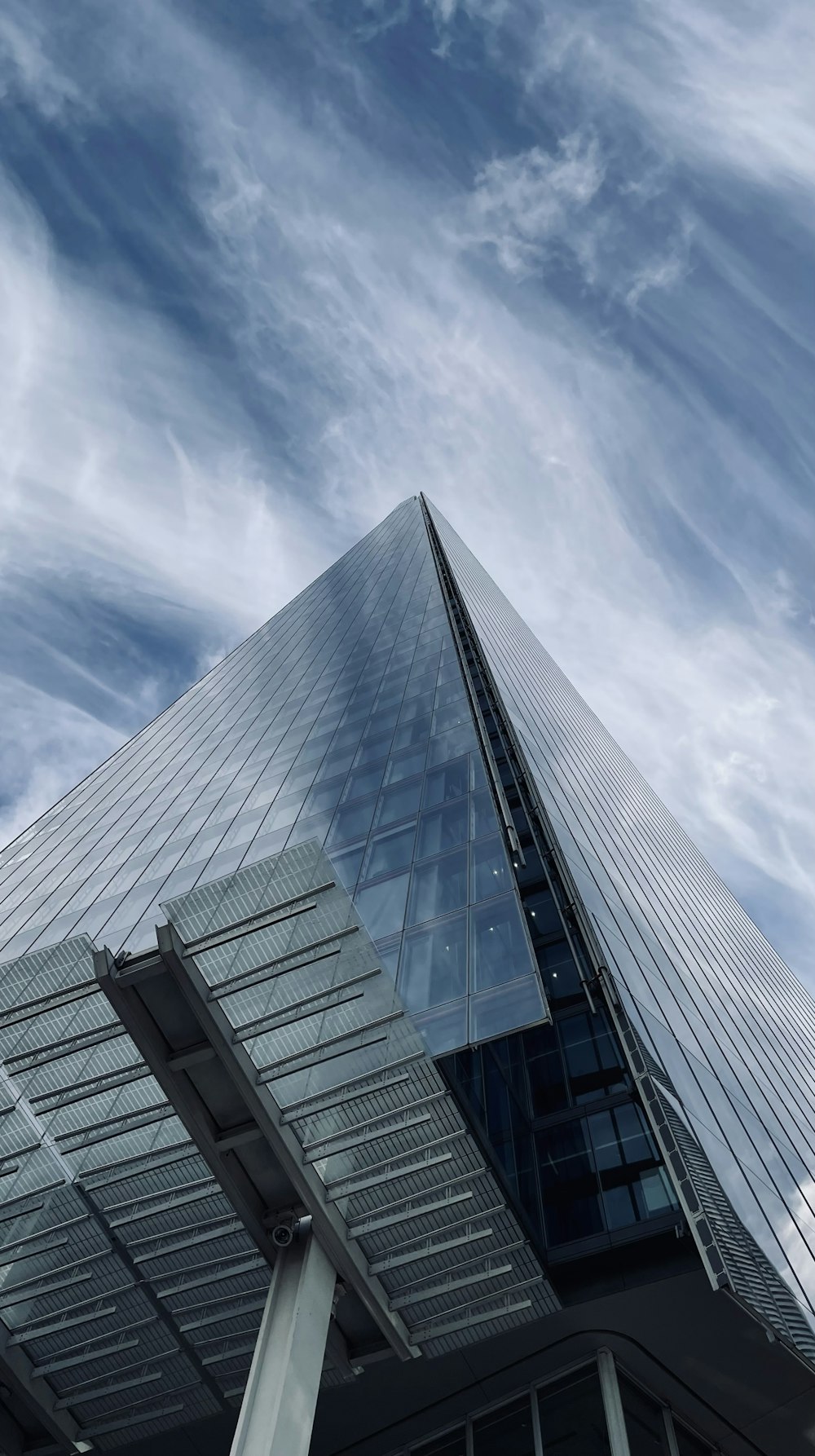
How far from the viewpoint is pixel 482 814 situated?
2170 centimetres

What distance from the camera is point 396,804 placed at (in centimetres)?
Answer: 2500

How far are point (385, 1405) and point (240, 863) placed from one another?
11335mm

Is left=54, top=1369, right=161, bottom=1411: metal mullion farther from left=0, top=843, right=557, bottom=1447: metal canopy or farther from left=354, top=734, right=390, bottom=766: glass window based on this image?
left=354, top=734, right=390, bottom=766: glass window

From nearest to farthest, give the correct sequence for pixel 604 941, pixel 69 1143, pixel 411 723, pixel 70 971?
1. pixel 70 971
2. pixel 69 1143
3. pixel 604 941
4. pixel 411 723

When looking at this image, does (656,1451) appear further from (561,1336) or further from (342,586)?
(342,586)

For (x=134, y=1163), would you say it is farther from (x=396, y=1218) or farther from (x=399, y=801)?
(x=399, y=801)

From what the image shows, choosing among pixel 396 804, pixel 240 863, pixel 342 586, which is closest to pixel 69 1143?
pixel 240 863

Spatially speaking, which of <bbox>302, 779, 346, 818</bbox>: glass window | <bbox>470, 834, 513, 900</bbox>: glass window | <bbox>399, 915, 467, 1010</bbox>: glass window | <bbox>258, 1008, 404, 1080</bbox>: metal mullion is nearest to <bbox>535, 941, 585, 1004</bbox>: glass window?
<bbox>470, 834, 513, 900</bbox>: glass window

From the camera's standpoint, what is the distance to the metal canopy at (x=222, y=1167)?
13477 millimetres

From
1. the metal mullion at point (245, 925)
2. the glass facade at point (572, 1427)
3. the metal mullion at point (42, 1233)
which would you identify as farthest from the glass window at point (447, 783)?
the glass facade at point (572, 1427)

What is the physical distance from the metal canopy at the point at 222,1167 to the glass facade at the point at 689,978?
13.8ft

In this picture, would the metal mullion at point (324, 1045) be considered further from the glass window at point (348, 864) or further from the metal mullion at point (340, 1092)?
the glass window at point (348, 864)

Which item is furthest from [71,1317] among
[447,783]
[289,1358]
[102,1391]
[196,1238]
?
[447,783]

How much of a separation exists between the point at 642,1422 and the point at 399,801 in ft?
43.1
